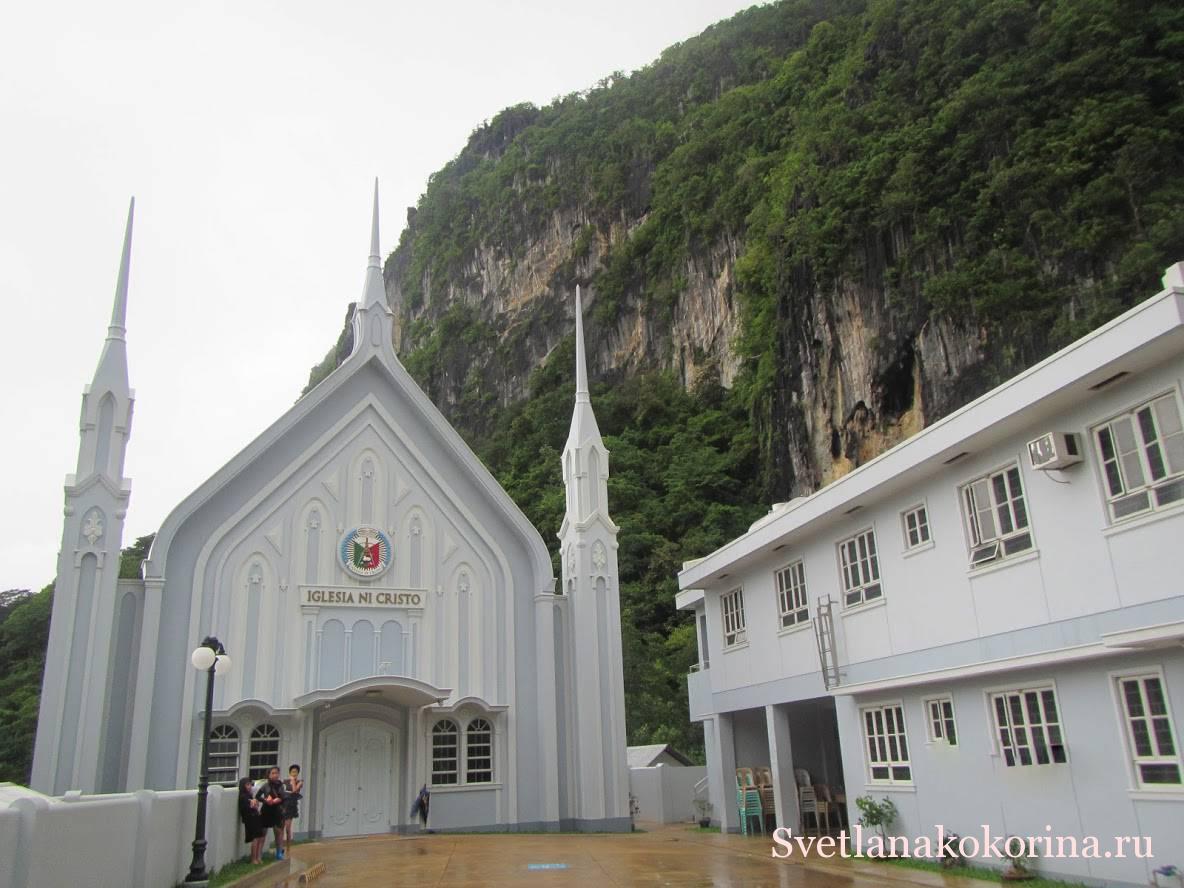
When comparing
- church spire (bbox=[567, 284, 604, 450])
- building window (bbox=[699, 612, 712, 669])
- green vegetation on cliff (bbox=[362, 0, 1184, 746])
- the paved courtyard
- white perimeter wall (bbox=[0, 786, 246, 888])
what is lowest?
the paved courtyard

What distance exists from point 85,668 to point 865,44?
166 ft

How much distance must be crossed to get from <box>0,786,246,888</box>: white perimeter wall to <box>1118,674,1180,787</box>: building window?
9.99 metres

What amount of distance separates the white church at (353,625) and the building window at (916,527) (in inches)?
364

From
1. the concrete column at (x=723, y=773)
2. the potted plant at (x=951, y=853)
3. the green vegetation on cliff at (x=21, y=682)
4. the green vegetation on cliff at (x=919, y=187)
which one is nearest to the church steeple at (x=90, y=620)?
the concrete column at (x=723, y=773)

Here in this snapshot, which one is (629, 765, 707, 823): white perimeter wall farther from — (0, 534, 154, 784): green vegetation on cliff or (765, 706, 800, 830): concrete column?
(0, 534, 154, 784): green vegetation on cliff

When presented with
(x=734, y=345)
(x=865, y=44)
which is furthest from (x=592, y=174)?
(x=865, y=44)

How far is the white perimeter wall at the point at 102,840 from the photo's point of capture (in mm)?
6512

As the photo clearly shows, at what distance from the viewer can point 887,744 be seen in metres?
14.9

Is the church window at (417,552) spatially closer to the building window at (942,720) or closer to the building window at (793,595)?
the building window at (793,595)

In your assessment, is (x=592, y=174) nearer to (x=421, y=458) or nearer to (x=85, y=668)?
(x=421, y=458)

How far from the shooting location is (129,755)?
18.5 meters

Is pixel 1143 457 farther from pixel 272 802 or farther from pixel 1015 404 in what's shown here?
pixel 272 802

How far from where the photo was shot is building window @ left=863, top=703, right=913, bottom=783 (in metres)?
14.6

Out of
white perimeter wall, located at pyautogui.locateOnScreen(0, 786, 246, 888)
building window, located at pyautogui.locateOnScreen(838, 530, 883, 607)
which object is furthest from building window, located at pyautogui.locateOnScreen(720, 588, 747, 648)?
white perimeter wall, located at pyautogui.locateOnScreen(0, 786, 246, 888)
